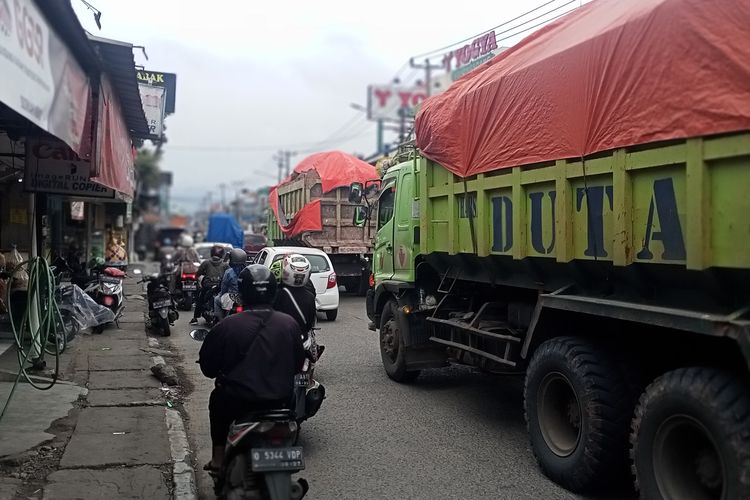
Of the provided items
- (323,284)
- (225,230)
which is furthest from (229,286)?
(225,230)

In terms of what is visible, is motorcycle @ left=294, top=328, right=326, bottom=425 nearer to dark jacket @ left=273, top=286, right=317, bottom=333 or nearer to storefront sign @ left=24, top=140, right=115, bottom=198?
dark jacket @ left=273, top=286, right=317, bottom=333

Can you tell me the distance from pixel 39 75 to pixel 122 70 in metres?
1.76

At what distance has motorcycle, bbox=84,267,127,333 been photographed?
11492 mm

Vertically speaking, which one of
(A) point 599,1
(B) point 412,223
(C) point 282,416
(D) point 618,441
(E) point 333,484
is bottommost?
(E) point 333,484

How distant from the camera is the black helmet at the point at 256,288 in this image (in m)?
4.08

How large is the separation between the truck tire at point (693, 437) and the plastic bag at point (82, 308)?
8.45 m

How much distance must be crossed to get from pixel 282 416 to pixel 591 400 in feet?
→ 6.62

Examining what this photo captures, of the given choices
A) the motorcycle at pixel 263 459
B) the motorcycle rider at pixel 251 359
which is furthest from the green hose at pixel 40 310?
the motorcycle at pixel 263 459

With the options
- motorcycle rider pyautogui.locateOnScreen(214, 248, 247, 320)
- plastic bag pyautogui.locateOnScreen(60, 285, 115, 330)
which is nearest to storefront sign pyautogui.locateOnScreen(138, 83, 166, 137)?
plastic bag pyautogui.locateOnScreen(60, 285, 115, 330)

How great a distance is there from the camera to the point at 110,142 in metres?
6.03

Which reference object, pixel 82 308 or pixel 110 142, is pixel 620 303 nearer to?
pixel 110 142

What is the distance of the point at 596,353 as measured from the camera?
4609mm

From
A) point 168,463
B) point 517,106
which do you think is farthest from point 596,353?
point 168,463

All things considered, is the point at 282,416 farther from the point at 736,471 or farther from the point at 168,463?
the point at 736,471
